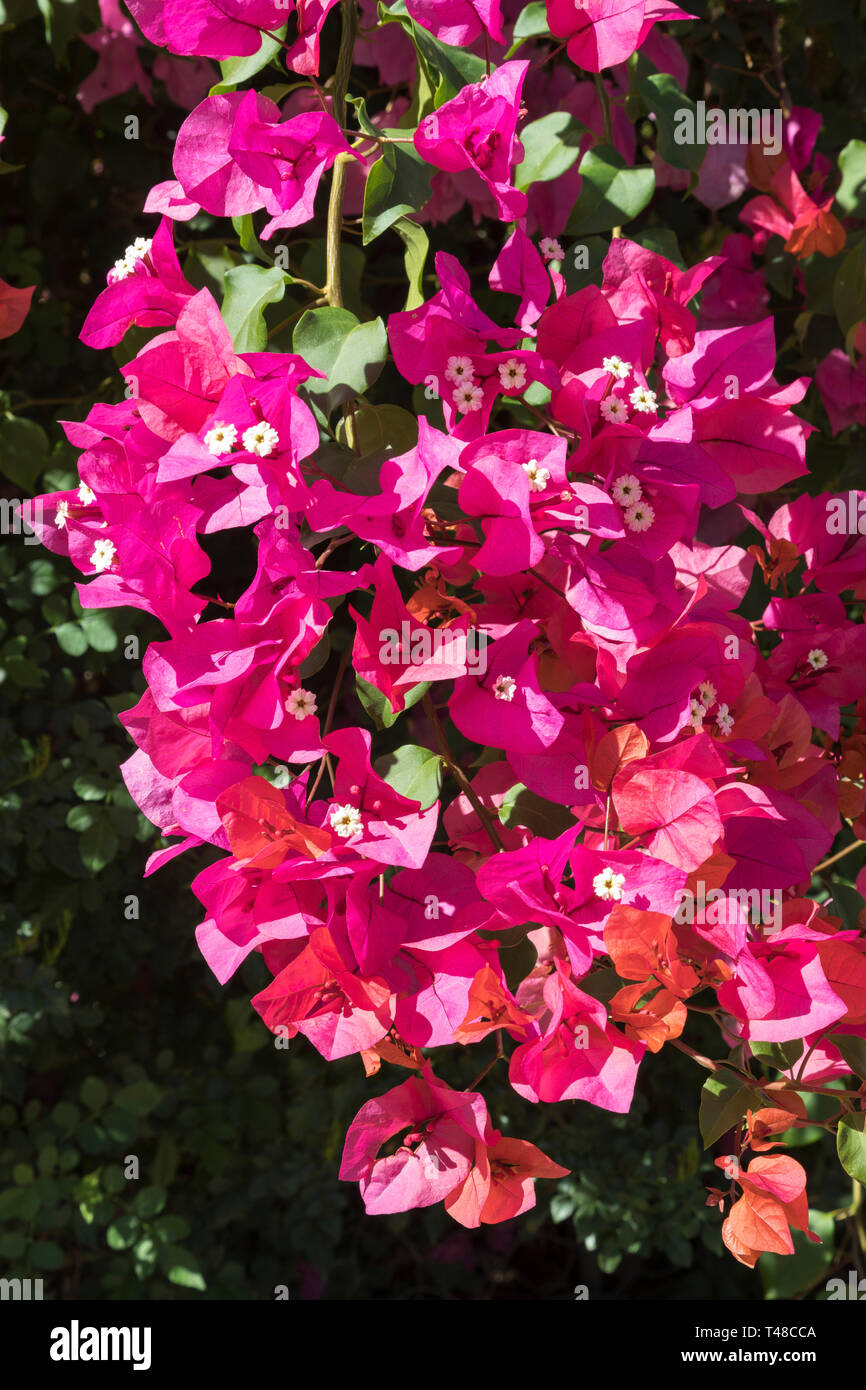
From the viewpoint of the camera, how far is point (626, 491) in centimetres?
57

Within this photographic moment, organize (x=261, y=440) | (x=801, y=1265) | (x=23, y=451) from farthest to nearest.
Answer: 1. (x=801, y=1265)
2. (x=23, y=451)
3. (x=261, y=440)

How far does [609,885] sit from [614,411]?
237 mm

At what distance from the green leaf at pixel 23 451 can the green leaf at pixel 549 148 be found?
0.54m

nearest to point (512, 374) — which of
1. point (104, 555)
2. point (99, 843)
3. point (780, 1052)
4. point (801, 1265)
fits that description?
point (104, 555)

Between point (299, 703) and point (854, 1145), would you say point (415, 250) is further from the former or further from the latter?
point (854, 1145)

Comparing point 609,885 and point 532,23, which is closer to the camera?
point 609,885

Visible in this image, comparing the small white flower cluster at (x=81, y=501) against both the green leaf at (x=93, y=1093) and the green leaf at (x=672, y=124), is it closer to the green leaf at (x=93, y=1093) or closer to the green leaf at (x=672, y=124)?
the green leaf at (x=672, y=124)

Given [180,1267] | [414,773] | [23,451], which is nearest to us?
[414,773]

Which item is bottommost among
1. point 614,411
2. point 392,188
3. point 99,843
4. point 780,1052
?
point 99,843

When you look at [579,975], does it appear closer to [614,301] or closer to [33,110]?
[614,301]

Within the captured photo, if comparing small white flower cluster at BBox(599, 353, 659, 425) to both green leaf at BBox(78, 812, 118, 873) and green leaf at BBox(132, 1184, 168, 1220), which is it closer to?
green leaf at BBox(78, 812, 118, 873)

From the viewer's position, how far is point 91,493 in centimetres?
63

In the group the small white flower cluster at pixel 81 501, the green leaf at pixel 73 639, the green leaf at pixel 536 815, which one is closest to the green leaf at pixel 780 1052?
the green leaf at pixel 536 815

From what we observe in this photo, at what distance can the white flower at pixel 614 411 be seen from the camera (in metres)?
0.58
